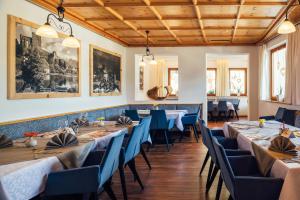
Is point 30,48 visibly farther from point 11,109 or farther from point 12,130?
point 12,130

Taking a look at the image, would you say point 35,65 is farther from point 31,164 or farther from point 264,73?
point 264,73

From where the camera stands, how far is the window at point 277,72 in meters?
7.15

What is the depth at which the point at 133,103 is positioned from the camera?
8.55 m

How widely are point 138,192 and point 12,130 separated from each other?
1.77 m

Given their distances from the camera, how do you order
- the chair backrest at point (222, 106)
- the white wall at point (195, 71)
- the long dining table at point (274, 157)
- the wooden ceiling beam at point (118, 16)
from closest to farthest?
the long dining table at point (274, 157) → the wooden ceiling beam at point (118, 16) → the white wall at point (195, 71) → the chair backrest at point (222, 106)

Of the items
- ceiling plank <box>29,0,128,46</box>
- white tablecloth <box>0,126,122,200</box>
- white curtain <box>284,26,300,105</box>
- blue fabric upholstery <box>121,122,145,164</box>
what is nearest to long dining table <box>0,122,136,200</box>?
white tablecloth <box>0,126,122,200</box>

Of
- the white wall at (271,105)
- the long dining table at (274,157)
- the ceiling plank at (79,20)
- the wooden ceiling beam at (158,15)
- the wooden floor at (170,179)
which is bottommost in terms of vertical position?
the wooden floor at (170,179)

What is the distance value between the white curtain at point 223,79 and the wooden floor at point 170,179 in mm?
7928

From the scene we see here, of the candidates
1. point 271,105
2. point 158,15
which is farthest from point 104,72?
point 271,105

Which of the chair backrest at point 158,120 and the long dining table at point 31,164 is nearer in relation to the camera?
the long dining table at point 31,164

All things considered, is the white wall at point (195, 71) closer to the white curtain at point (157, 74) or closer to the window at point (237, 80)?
the white curtain at point (157, 74)

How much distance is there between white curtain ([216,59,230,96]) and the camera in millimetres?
13491

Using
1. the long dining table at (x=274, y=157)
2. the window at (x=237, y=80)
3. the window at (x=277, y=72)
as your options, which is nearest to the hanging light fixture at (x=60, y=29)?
the long dining table at (x=274, y=157)

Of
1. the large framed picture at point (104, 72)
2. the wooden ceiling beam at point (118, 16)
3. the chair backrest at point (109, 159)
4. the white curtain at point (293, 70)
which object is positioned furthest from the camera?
the large framed picture at point (104, 72)
